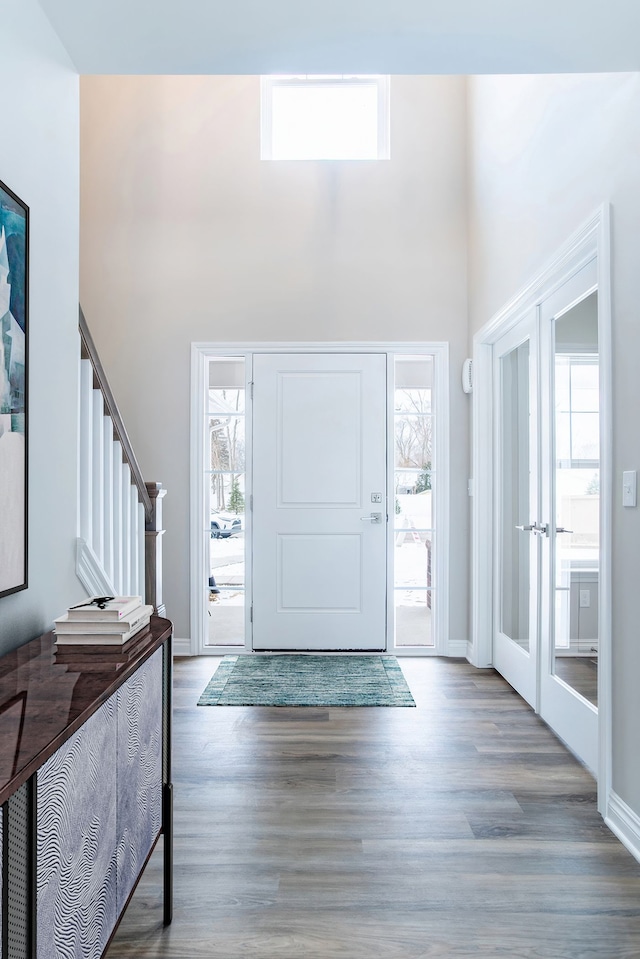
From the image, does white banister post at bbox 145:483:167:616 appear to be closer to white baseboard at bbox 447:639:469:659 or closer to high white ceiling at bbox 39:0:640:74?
high white ceiling at bbox 39:0:640:74

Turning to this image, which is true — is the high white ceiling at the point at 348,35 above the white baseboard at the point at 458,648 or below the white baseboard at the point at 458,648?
above

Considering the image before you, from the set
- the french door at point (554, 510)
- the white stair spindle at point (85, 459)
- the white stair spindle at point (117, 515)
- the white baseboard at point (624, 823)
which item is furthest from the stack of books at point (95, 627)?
the french door at point (554, 510)

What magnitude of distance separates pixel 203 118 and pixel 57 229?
2.84 meters

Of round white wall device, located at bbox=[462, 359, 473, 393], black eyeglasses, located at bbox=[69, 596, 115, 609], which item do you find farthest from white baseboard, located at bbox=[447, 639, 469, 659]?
black eyeglasses, located at bbox=[69, 596, 115, 609]

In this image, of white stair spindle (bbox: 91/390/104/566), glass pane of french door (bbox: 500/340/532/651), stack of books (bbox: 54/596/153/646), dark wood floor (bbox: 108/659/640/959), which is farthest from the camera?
glass pane of french door (bbox: 500/340/532/651)

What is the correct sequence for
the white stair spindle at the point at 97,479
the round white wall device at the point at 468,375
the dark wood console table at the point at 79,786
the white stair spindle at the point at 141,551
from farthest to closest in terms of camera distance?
the round white wall device at the point at 468,375 → the white stair spindle at the point at 141,551 → the white stair spindle at the point at 97,479 → the dark wood console table at the point at 79,786

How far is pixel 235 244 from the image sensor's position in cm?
425

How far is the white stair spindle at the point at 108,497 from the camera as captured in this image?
2404 millimetres

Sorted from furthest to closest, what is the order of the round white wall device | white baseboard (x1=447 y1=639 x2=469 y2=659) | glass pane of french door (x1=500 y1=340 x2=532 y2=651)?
white baseboard (x1=447 y1=639 x2=469 y2=659)
the round white wall device
glass pane of french door (x1=500 y1=340 x2=532 y2=651)

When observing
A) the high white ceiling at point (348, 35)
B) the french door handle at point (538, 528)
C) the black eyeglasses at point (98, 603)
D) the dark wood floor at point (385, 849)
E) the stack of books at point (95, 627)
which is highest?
the high white ceiling at point (348, 35)

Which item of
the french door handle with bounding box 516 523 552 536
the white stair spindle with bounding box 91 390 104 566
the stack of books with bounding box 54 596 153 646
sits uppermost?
the white stair spindle with bounding box 91 390 104 566

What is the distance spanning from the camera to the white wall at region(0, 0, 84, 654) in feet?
5.40

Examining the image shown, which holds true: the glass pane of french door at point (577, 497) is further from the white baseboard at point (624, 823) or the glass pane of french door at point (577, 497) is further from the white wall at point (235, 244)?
the white wall at point (235, 244)

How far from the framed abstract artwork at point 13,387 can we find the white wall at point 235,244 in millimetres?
2620
